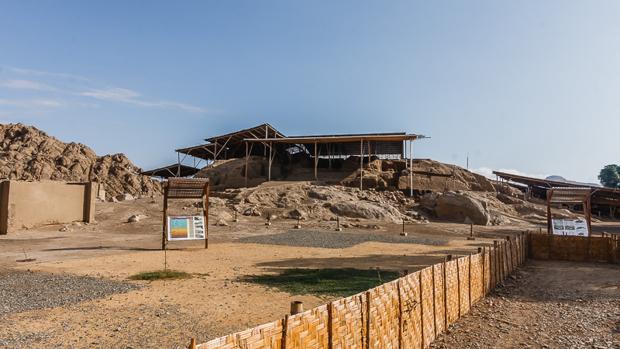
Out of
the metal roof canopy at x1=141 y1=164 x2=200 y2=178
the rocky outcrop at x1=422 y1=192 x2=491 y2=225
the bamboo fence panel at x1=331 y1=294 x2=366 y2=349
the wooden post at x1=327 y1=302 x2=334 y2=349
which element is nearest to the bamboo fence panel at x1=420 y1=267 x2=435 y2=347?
the bamboo fence panel at x1=331 y1=294 x2=366 y2=349

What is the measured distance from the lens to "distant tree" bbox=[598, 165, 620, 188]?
83.1m

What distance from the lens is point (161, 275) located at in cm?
1230

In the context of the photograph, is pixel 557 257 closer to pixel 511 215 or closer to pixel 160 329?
pixel 160 329

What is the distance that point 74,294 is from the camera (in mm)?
9844

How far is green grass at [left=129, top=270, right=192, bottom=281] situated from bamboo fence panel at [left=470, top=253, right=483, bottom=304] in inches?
318

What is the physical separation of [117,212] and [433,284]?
2897cm

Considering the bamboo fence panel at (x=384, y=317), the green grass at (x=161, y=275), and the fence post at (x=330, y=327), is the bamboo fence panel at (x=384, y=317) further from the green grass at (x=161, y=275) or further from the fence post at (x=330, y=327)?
the green grass at (x=161, y=275)

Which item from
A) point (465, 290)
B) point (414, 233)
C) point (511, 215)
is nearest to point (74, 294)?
point (465, 290)

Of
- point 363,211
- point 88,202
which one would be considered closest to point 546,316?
point 363,211

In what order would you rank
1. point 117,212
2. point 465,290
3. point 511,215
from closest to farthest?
1. point 465,290
2. point 117,212
3. point 511,215

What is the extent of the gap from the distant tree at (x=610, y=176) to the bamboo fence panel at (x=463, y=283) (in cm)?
9224

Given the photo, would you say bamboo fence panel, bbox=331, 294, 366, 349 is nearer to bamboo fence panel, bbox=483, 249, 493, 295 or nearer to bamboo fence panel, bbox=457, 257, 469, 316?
bamboo fence panel, bbox=457, 257, 469, 316

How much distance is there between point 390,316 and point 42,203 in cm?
2614

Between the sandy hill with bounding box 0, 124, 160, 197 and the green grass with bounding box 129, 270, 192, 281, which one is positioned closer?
the green grass with bounding box 129, 270, 192, 281
